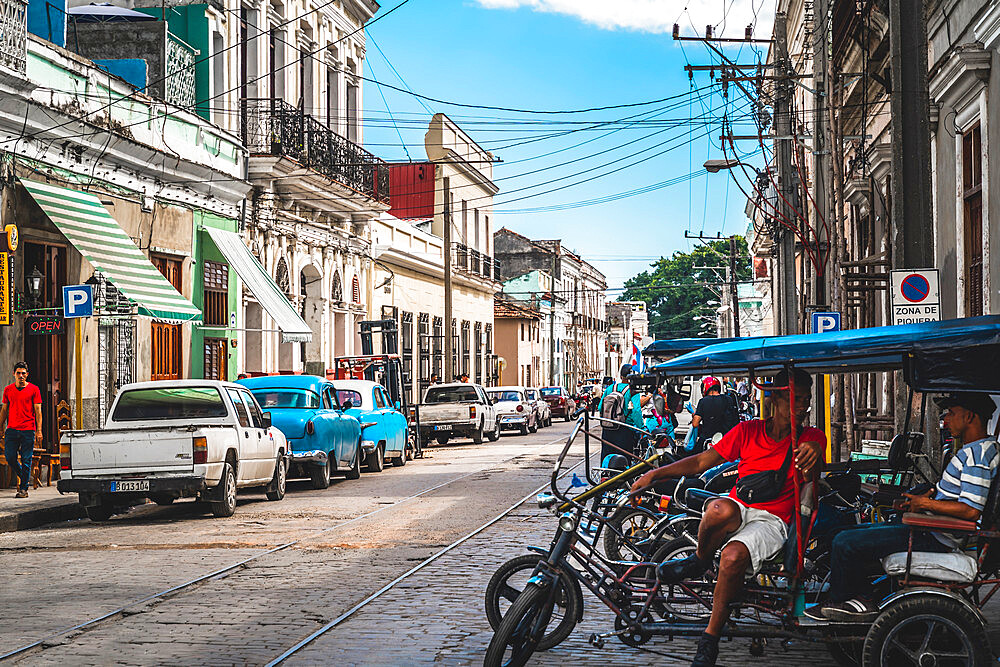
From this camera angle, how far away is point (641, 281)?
122125 mm

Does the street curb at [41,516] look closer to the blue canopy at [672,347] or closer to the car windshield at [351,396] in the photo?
the car windshield at [351,396]

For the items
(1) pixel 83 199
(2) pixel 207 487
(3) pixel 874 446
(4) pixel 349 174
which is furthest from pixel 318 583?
(4) pixel 349 174

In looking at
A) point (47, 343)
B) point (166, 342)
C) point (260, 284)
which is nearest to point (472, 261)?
point (260, 284)

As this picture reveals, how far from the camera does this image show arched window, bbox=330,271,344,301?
119 feet

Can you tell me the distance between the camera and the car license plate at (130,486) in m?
15.4

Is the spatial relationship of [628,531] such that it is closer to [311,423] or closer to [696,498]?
[696,498]

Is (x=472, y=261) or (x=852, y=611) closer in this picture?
(x=852, y=611)

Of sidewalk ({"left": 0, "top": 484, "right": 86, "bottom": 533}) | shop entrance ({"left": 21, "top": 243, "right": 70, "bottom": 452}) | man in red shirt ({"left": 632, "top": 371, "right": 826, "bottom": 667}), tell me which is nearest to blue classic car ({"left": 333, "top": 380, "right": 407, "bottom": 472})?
shop entrance ({"left": 21, "top": 243, "right": 70, "bottom": 452})

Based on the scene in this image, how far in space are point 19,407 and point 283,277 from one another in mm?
14805

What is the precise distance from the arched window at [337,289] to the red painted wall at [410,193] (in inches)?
774

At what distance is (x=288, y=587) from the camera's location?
10.3 m

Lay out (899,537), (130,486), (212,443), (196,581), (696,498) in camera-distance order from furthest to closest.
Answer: (212,443)
(130,486)
(196,581)
(696,498)
(899,537)

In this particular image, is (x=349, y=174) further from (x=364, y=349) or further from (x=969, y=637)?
(x=969, y=637)

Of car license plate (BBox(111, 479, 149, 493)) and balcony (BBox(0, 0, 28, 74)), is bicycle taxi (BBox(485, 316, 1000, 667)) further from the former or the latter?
balcony (BBox(0, 0, 28, 74))
